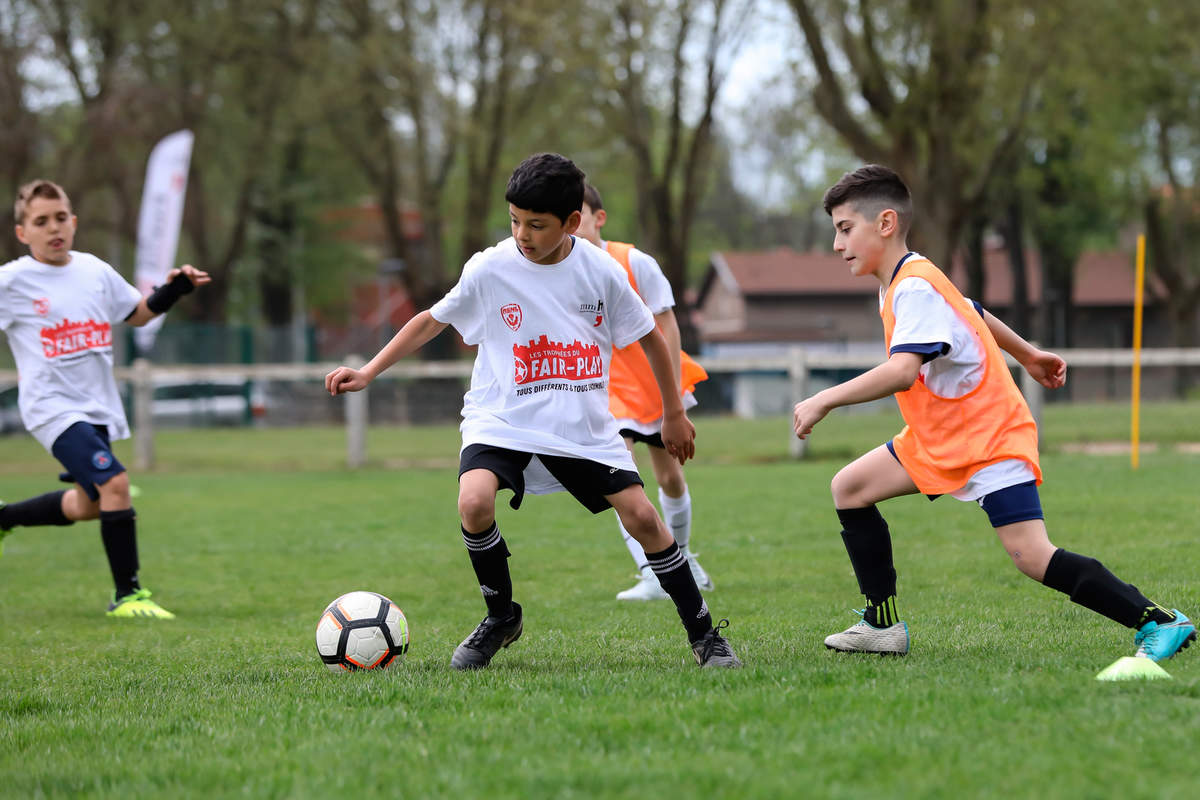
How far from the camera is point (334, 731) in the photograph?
3689mm

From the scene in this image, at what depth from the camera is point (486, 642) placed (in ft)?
16.0

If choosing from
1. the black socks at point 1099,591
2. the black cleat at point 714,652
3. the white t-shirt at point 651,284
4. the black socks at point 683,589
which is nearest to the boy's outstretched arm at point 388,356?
the black socks at point 683,589

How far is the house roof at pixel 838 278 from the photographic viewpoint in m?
57.0

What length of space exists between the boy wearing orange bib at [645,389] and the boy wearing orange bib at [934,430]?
1.66m

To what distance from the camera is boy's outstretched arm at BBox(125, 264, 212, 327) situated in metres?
6.89

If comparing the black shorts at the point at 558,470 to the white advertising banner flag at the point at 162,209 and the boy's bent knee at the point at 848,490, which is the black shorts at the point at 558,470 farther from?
the white advertising banner flag at the point at 162,209

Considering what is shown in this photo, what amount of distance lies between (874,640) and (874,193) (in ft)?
5.31

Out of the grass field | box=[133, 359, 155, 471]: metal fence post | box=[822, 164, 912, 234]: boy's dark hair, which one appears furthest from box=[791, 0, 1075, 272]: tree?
box=[822, 164, 912, 234]: boy's dark hair

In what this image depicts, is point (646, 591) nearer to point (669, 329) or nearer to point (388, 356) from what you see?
point (669, 329)

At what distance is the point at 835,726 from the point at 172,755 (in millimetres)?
1789

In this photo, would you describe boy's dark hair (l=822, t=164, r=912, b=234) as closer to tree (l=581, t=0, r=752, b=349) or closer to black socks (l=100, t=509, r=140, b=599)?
black socks (l=100, t=509, r=140, b=599)

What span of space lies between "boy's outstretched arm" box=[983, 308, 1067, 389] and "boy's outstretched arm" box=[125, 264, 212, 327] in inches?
160

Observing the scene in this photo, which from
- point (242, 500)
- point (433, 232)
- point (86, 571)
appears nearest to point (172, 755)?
point (86, 571)

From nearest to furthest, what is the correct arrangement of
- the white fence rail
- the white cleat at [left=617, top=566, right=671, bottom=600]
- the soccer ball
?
the soccer ball
the white cleat at [left=617, top=566, right=671, bottom=600]
the white fence rail
